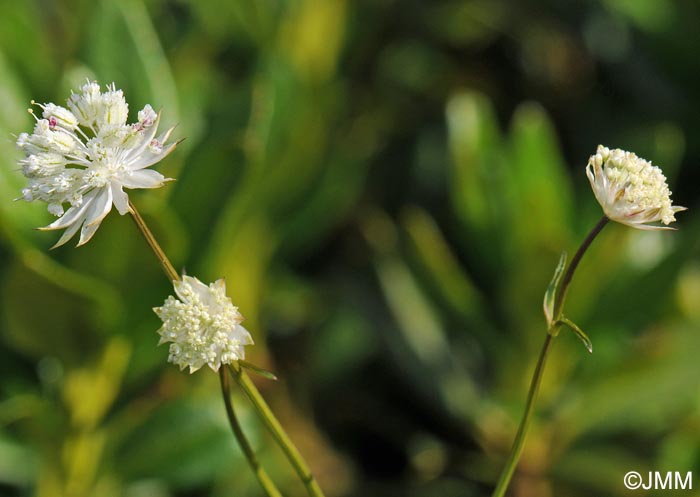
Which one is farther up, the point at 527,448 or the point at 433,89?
the point at 433,89

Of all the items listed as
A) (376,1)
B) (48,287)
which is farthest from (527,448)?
(376,1)

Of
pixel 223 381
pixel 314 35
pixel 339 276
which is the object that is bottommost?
pixel 223 381

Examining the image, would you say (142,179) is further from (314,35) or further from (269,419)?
(314,35)

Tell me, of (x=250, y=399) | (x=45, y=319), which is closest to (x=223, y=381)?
(x=250, y=399)

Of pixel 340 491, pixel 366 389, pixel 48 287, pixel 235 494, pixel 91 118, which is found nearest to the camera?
pixel 91 118

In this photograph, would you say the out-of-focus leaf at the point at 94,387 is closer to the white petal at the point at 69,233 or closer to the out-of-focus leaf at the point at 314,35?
the white petal at the point at 69,233

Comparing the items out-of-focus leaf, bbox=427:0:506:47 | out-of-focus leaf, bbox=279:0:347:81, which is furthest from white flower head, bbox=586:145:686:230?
out-of-focus leaf, bbox=427:0:506:47

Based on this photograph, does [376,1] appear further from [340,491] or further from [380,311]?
[340,491]

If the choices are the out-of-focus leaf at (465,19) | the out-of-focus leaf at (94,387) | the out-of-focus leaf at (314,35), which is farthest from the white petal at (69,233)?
the out-of-focus leaf at (465,19)
